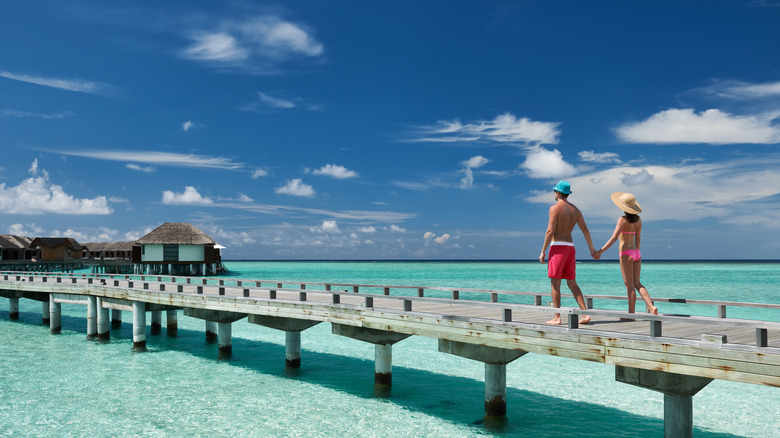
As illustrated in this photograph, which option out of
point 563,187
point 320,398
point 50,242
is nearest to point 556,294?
point 563,187

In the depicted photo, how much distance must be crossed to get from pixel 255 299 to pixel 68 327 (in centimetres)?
1874

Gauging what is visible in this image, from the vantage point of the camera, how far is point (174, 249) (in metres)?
67.3

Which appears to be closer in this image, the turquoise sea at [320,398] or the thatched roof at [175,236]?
the turquoise sea at [320,398]

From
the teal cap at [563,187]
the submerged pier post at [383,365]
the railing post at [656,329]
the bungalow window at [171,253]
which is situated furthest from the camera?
the bungalow window at [171,253]

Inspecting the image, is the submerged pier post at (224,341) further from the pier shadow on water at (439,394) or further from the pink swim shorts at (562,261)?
the pink swim shorts at (562,261)

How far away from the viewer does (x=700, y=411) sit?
46.4 ft

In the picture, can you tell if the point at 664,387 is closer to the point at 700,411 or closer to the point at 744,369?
the point at 744,369

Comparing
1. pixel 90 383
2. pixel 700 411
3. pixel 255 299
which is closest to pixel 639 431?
pixel 700 411

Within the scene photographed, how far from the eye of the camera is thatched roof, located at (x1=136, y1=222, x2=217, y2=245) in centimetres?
6612

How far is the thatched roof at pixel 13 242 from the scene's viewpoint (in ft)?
264

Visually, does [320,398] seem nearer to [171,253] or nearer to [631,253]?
[631,253]

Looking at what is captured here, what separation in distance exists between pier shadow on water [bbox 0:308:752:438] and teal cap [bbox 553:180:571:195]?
6044 mm

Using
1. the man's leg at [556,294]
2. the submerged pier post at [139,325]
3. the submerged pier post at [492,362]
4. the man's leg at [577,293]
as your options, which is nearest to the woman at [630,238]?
the man's leg at [577,293]

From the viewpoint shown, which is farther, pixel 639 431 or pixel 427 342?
pixel 427 342
